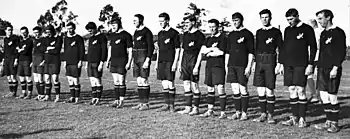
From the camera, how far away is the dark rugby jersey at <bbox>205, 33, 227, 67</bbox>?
9383 mm

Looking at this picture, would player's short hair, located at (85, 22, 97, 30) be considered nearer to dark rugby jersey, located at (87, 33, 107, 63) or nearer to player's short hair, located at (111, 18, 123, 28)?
dark rugby jersey, located at (87, 33, 107, 63)

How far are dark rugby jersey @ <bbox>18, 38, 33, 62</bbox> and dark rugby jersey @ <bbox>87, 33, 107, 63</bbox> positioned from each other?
102 inches

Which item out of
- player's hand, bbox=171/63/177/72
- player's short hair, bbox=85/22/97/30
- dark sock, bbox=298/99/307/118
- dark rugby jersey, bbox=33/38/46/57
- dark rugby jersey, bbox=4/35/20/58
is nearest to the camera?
dark sock, bbox=298/99/307/118

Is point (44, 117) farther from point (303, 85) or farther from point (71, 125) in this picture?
point (303, 85)

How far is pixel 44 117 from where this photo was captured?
942cm

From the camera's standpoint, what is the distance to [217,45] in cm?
941

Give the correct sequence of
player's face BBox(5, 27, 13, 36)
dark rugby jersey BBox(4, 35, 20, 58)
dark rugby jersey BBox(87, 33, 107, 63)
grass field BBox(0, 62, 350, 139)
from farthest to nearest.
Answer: dark rugby jersey BBox(4, 35, 20, 58) < player's face BBox(5, 27, 13, 36) < dark rugby jersey BBox(87, 33, 107, 63) < grass field BBox(0, 62, 350, 139)

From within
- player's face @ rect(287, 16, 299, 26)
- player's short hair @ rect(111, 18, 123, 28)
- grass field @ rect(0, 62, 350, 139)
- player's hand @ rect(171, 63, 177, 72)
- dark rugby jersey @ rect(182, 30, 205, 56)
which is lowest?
grass field @ rect(0, 62, 350, 139)

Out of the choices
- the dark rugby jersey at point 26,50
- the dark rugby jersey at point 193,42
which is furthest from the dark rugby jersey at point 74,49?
the dark rugby jersey at point 193,42

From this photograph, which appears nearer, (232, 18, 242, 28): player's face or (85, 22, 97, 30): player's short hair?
(232, 18, 242, 28): player's face

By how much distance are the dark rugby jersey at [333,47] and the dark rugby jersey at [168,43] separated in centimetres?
364

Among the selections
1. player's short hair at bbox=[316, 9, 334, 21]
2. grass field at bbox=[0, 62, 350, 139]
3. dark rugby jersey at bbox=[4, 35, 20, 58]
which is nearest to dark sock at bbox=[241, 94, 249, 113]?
grass field at bbox=[0, 62, 350, 139]

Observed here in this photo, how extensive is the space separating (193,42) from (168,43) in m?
0.73

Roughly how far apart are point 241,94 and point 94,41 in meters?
4.54
